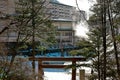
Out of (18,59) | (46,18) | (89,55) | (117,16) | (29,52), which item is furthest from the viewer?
(29,52)

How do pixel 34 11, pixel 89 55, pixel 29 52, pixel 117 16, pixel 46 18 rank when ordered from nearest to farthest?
pixel 117 16
pixel 89 55
pixel 34 11
pixel 46 18
pixel 29 52

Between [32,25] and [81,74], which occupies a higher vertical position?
[32,25]

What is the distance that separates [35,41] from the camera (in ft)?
26.5

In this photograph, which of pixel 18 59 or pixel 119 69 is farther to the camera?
pixel 119 69

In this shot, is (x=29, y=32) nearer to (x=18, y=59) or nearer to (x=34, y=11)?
(x=34, y=11)

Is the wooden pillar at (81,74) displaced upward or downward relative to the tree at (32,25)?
downward

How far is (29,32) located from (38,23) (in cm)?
43

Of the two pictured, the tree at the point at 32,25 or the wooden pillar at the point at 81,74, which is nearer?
the wooden pillar at the point at 81,74

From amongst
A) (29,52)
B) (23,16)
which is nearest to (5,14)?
(23,16)

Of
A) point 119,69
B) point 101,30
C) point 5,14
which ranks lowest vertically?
point 119,69

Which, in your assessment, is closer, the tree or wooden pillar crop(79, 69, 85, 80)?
wooden pillar crop(79, 69, 85, 80)

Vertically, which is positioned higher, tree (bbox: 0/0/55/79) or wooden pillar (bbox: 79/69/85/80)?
tree (bbox: 0/0/55/79)

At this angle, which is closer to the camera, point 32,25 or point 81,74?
point 81,74

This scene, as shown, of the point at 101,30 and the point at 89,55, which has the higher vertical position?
the point at 101,30
